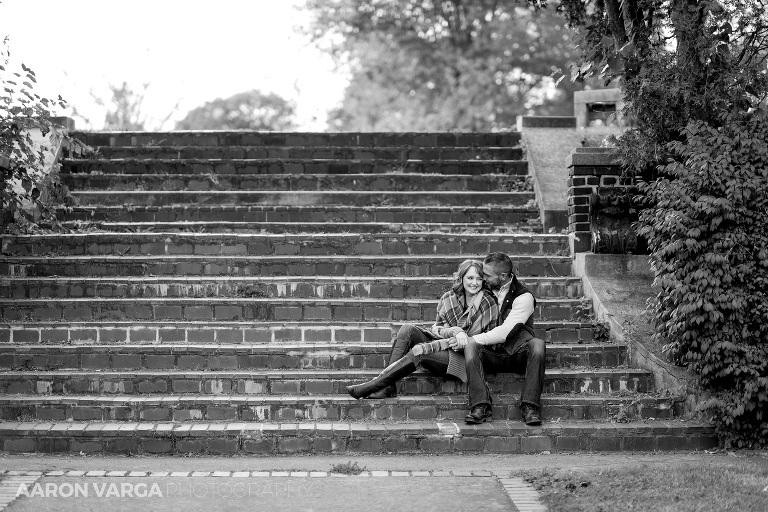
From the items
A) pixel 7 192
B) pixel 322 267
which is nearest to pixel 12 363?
pixel 7 192

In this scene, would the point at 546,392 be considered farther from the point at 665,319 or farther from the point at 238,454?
the point at 238,454

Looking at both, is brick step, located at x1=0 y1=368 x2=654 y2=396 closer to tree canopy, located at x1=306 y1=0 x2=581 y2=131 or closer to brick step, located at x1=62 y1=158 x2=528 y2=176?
brick step, located at x1=62 y1=158 x2=528 y2=176

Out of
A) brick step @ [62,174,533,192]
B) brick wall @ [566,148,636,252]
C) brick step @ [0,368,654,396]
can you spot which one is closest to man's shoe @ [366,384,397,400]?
brick step @ [0,368,654,396]

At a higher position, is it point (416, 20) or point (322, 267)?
point (416, 20)

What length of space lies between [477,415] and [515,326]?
79 centimetres

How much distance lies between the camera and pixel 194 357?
8.11 m

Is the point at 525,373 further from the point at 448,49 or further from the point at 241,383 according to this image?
the point at 448,49

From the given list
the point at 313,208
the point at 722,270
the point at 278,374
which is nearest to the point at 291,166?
the point at 313,208

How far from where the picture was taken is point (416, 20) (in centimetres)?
2803

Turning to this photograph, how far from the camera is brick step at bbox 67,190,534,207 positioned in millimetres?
11375

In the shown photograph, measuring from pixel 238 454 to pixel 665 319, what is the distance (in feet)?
11.7

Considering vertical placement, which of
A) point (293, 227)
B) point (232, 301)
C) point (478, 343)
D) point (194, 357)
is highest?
point (293, 227)

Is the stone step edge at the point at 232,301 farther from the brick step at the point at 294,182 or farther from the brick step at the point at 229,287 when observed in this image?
the brick step at the point at 294,182

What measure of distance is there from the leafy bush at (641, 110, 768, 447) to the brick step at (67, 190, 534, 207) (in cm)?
365
